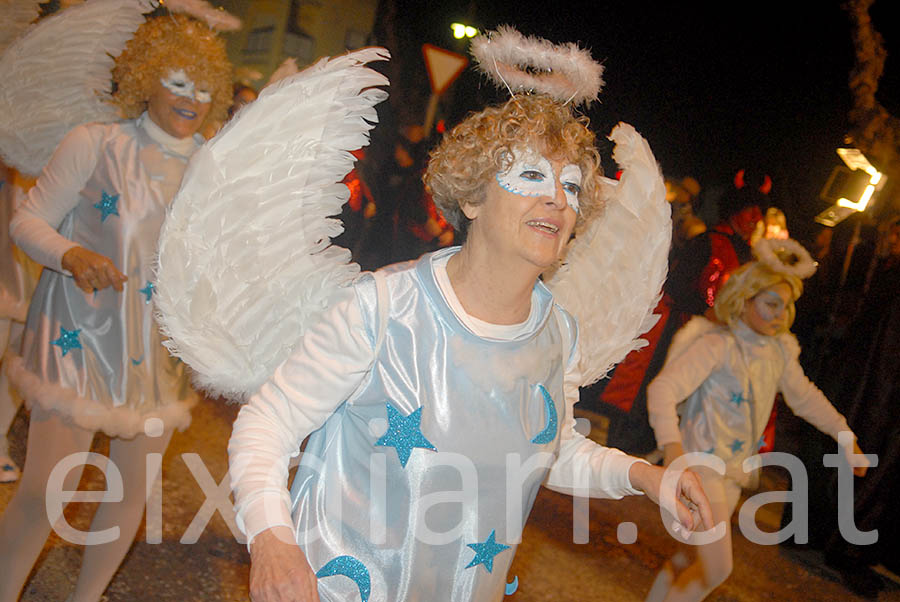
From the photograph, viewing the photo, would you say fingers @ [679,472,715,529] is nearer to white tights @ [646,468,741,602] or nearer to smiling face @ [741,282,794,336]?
white tights @ [646,468,741,602]

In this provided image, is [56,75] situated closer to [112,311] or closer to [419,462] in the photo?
[112,311]

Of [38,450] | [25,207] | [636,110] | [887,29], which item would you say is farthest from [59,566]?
[887,29]

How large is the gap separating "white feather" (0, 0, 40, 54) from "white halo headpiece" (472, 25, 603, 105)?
2.39 metres

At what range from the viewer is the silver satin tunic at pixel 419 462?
65.2 inches

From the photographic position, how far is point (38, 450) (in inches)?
95.3

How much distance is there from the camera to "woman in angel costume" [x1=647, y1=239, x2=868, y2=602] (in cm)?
366

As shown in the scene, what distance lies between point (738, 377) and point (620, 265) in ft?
→ 6.48

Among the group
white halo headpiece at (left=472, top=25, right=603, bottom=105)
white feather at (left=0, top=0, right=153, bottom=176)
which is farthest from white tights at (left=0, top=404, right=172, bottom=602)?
white halo headpiece at (left=472, top=25, right=603, bottom=105)

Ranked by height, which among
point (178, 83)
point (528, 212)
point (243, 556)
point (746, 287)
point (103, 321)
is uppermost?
point (528, 212)

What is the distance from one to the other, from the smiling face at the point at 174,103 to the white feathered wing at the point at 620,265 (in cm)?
156

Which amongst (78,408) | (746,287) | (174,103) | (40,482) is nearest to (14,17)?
(174,103)

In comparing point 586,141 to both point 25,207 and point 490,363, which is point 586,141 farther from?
point 25,207

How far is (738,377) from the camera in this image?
3822 mm

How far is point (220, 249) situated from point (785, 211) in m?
7.51
